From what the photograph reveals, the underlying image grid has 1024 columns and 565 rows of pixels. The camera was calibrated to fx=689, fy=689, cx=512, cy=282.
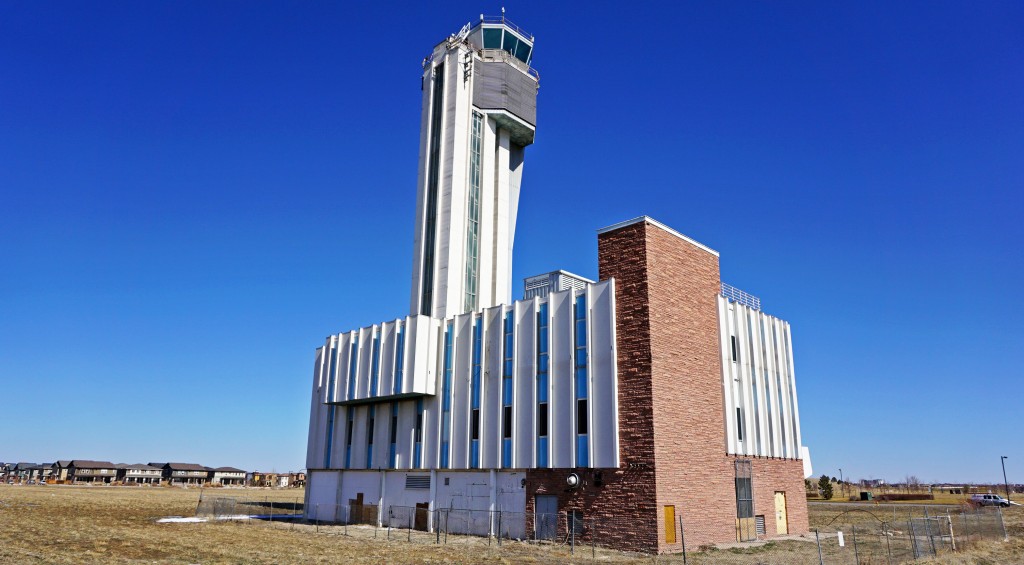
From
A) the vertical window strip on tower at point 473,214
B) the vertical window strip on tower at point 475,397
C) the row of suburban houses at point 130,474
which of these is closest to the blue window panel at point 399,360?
the vertical window strip on tower at point 475,397

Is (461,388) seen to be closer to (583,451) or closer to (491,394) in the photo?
(491,394)

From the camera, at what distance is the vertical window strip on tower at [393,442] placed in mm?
42938

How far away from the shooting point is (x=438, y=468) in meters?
39.9

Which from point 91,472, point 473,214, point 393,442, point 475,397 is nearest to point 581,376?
Result: point 475,397

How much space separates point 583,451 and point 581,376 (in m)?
3.62

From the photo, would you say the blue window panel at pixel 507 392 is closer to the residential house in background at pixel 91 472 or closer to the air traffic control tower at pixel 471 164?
Answer: the air traffic control tower at pixel 471 164

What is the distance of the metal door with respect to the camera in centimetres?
3359

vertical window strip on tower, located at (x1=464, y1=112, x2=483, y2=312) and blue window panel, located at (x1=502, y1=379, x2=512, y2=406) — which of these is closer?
blue window panel, located at (x1=502, y1=379, x2=512, y2=406)

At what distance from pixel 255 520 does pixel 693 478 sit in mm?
31080

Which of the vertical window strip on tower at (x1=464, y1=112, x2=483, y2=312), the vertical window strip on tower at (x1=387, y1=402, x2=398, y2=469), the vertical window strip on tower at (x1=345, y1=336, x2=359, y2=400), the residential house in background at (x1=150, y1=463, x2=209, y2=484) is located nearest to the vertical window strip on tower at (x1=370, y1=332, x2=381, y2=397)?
the vertical window strip on tower at (x1=387, y1=402, x2=398, y2=469)

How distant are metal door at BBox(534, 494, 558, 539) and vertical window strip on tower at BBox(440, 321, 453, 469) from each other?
→ 7.24m

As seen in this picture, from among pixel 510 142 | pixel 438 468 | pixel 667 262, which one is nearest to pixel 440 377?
pixel 438 468

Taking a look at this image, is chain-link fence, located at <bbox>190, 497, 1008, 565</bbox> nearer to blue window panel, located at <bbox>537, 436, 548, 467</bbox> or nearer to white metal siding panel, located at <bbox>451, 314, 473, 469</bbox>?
blue window panel, located at <bbox>537, 436, 548, 467</bbox>

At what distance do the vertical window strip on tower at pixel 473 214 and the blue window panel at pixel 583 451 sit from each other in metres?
19.2
